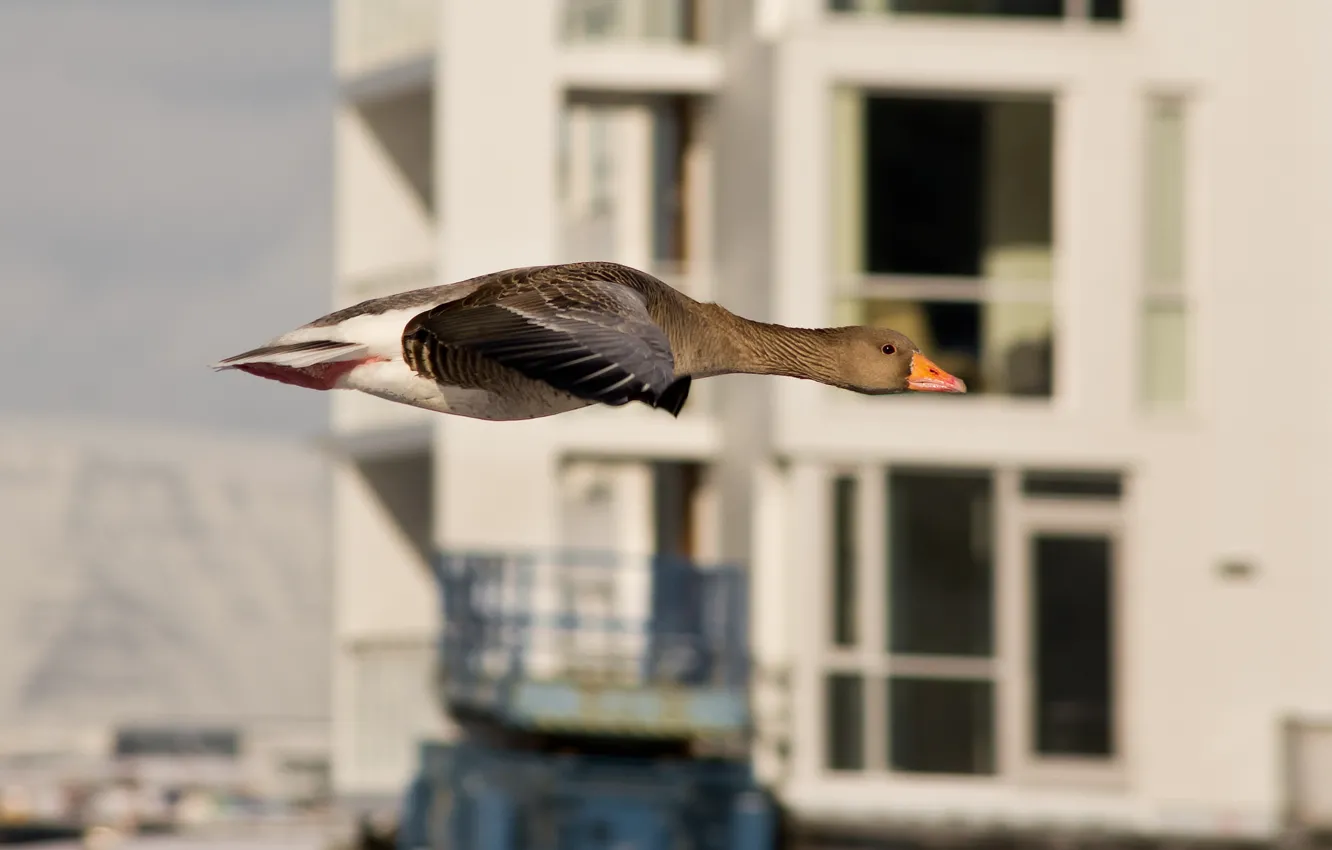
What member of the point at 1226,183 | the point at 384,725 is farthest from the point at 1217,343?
the point at 384,725

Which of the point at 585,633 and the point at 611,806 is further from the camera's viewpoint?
the point at 585,633

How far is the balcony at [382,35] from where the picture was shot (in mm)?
43500

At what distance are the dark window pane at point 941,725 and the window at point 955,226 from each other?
3.22m

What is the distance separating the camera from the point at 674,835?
36375mm

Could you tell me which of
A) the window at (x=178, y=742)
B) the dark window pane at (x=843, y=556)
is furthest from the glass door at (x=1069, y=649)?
the window at (x=178, y=742)

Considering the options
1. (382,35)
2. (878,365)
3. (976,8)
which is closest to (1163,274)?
(976,8)

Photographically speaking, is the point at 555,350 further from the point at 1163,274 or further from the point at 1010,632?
the point at 1163,274

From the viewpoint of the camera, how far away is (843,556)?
120 feet

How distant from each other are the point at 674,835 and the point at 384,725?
870 cm

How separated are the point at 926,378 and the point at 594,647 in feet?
74.1

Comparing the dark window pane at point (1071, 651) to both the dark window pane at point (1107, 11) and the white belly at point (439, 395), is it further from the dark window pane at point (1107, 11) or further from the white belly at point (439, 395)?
the white belly at point (439, 395)

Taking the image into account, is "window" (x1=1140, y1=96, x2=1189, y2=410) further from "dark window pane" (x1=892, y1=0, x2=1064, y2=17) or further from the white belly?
the white belly

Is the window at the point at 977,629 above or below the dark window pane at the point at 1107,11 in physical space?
below

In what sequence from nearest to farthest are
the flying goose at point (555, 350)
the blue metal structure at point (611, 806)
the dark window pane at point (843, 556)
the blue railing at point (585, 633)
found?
the flying goose at point (555, 350) < the blue metal structure at point (611, 806) < the dark window pane at point (843, 556) < the blue railing at point (585, 633)
